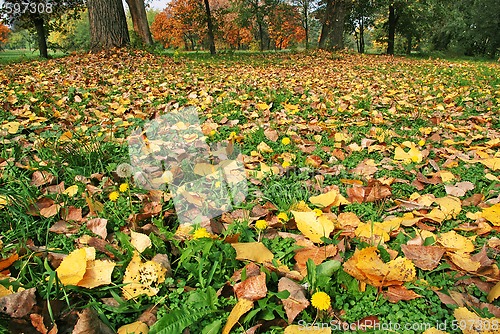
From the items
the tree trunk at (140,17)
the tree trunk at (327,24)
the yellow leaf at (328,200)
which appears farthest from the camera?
the tree trunk at (327,24)

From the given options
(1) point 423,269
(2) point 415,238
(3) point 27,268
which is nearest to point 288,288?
(1) point 423,269

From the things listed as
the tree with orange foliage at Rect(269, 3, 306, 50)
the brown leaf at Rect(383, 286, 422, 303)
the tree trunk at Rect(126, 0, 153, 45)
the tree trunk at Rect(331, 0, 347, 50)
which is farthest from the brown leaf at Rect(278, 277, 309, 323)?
the tree with orange foliage at Rect(269, 3, 306, 50)

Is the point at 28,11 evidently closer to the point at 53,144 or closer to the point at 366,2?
the point at 53,144

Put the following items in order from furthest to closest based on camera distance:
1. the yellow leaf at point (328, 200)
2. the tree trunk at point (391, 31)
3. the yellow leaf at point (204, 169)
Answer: the tree trunk at point (391, 31) < the yellow leaf at point (204, 169) < the yellow leaf at point (328, 200)

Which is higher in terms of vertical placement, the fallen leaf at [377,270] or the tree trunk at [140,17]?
the tree trunk at [140,17]

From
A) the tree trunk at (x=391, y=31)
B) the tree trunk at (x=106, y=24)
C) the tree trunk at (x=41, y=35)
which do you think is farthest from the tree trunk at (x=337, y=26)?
the tree trunk at (x=41, y=35)

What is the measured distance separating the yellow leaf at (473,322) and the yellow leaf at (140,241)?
1.10 m

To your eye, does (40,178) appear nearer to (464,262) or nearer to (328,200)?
(328,200)

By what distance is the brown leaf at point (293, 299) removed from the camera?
1.08 m

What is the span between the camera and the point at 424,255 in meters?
1.31

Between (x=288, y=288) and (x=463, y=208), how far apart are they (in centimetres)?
114

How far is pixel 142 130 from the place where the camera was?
111 inches

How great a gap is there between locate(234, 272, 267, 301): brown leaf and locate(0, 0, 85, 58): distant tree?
14.2 metres

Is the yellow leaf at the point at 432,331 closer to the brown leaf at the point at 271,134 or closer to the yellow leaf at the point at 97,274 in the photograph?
the yellow leaf at the point at 97,274
